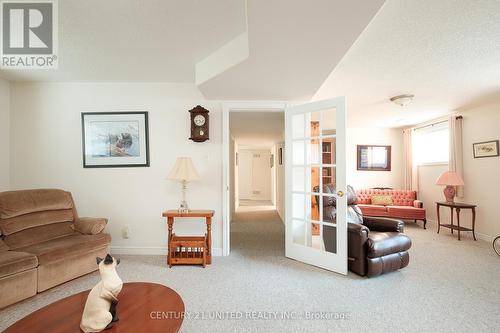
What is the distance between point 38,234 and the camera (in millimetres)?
2584

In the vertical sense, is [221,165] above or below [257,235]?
above

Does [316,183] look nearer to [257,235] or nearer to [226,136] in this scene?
[226,136]

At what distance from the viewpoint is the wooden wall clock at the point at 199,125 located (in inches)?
123

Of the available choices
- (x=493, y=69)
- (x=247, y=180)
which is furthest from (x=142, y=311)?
(x=247, y=180)

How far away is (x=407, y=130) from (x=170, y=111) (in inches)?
218

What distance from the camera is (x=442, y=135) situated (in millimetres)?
4930

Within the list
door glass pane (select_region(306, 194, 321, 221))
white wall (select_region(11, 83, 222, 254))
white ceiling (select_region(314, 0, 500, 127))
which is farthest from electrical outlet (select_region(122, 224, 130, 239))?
white ceiling (select_region(314, 0, 500, 127))

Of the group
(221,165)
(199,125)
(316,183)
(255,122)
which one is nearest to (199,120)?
(199,125)

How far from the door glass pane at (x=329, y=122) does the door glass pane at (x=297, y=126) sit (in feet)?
0.94

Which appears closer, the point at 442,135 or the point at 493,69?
the point at 493,69

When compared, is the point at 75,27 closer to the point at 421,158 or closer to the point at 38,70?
the point at 38,70

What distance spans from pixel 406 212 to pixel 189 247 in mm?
4458

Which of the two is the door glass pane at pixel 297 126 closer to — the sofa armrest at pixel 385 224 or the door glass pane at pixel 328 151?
the door glass pane at pixel 328 151

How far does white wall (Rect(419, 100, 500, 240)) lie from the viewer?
3.79 m
